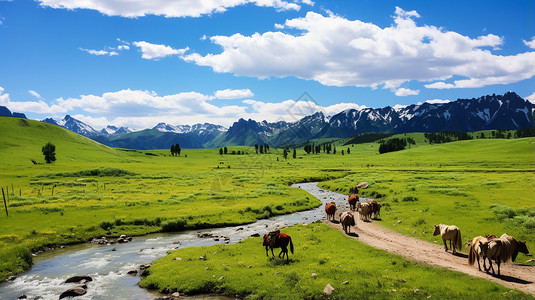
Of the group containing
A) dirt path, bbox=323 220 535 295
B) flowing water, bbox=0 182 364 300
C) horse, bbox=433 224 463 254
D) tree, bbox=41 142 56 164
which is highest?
tree, bbox=41 142 56 164

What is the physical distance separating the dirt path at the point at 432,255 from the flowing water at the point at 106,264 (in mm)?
11166

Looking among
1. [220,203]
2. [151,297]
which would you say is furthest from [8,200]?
[151,297]

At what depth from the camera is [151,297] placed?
1886cm

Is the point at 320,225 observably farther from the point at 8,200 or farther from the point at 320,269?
the point at 8,200

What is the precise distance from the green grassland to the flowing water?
1.70 m

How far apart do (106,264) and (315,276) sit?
18.7m

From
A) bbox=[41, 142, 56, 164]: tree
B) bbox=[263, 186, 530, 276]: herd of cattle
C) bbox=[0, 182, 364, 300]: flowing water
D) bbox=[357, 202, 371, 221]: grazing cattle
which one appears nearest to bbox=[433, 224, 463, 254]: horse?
bbox=[263, 186, 530, 276]: herd of cattle

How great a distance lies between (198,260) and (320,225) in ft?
52.3

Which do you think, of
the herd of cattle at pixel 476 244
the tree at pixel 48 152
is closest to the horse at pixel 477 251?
the herd of cattle at pixel 476 244

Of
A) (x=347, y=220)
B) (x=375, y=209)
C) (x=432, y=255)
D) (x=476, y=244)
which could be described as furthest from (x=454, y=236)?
(x=375, y=209)

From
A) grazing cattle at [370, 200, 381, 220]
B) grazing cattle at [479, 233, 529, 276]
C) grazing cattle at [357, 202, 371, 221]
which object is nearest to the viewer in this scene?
grazing cattle at [479, 233, 529, 276]

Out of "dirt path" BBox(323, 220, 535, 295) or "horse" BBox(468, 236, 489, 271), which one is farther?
"horse" BBox(468, 236, 489, 271)

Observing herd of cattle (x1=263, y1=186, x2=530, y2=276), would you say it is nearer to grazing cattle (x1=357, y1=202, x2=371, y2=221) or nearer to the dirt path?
the dirt path

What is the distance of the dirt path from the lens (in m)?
17.2
